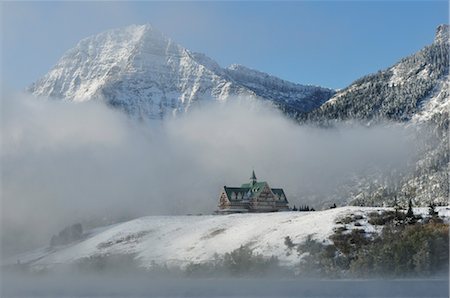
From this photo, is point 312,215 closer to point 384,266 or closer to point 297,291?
point 384,266

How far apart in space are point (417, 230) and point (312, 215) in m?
38.3

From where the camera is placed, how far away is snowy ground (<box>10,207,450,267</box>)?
136 meters

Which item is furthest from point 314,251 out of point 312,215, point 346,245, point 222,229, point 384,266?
point 222,229

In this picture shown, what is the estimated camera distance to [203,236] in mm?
159375

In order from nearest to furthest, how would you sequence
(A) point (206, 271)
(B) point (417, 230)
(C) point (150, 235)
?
1. (B) point (417, 230)
2. (A) point (206, 271)
3. (C) point (150, 235)

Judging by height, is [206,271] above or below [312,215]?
below

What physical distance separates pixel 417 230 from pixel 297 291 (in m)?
41.6

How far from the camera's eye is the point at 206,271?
129 m

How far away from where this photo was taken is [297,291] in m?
85.2

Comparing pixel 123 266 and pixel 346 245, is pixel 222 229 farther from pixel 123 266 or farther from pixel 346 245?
pixel 346 245

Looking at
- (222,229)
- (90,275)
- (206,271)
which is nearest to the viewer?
(206,271)

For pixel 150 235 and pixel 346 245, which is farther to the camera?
pixel 150 235

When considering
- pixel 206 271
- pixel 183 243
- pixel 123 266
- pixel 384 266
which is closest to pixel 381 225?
pixel 384 266

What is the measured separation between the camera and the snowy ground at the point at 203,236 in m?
136
